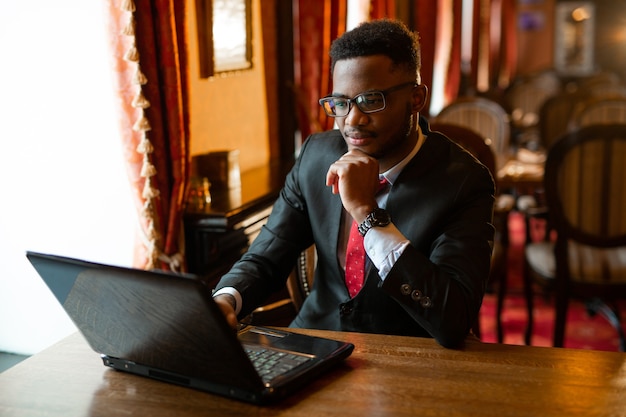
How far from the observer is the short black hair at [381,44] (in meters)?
1.77

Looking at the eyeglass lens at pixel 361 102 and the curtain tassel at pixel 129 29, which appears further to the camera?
the curtain tassel at pixel 129 29

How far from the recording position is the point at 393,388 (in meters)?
1.31

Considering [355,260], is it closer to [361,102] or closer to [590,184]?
[361,102]

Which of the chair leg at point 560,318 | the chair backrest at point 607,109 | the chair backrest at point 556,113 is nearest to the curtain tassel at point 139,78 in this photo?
the chair leg at point 560,318

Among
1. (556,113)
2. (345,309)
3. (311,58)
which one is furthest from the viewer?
(556,113)

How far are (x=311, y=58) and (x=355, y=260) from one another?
7.70 feet

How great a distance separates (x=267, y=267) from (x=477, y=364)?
700 mm

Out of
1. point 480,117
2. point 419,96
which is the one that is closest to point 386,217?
point 419,96

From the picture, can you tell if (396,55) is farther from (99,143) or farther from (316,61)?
(316,61)

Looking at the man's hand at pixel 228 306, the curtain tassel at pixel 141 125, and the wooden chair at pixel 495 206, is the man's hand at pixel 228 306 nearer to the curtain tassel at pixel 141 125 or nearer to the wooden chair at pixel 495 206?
the curtain tassel at pixel 141 125

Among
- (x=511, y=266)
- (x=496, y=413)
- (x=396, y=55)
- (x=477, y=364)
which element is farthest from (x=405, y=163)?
(x=511, y=266)

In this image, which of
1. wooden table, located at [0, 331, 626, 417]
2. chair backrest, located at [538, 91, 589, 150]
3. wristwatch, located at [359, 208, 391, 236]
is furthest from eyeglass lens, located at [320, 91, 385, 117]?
chair backrest, located at [538, 91, 589, 150]

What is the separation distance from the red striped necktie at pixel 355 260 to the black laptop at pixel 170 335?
1.38ft

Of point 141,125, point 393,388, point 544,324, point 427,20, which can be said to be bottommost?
point 544,324
